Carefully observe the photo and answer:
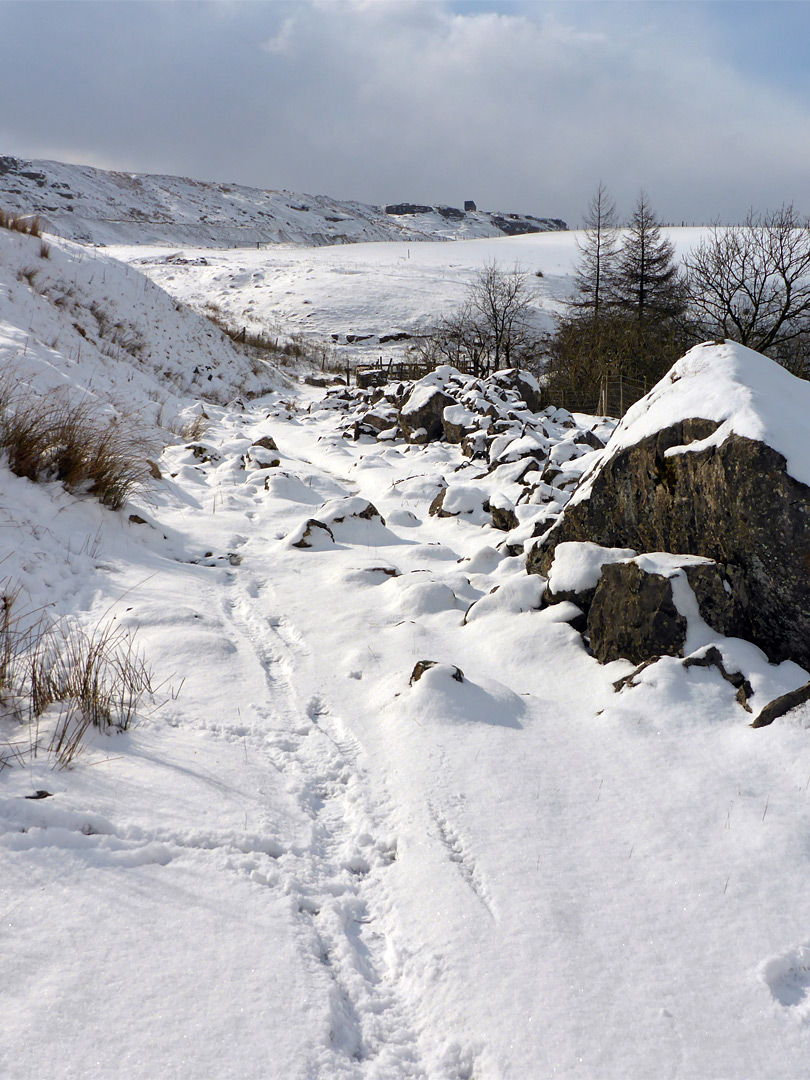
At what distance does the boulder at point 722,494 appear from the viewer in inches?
120

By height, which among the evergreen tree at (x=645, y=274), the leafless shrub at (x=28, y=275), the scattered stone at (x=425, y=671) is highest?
the evergreen tree at (x=645, y=274)

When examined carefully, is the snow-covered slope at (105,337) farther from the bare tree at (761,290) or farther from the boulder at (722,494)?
the bare tree at (761,290)

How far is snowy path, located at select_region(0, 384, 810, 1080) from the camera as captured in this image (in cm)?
154

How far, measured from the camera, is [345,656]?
12.2 ft

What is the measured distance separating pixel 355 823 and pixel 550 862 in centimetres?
74

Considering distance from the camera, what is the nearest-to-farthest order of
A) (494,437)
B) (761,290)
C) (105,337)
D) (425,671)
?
(425,671) → (494,437) → (105,337) → (761,290)

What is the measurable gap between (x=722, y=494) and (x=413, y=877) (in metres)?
2.51

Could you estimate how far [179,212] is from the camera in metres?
74.9

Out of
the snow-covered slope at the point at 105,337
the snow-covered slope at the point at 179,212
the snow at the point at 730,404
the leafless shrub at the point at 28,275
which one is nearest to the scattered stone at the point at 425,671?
the snow at the point at 730,404

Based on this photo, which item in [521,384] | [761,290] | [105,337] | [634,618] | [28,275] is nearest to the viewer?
[634,618]

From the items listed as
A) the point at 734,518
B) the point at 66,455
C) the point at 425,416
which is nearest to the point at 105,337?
the point at 425,416

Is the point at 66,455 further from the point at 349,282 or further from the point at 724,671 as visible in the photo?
the point at 349,282

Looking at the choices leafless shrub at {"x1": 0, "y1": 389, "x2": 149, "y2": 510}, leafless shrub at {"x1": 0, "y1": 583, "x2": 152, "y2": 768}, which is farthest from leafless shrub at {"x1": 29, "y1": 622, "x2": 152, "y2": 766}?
leafless shrub at {"x1": 0, "y1": 389, "x2": 149, "y2": 510}

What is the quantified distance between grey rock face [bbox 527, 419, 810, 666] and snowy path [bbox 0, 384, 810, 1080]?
0.49 metres
